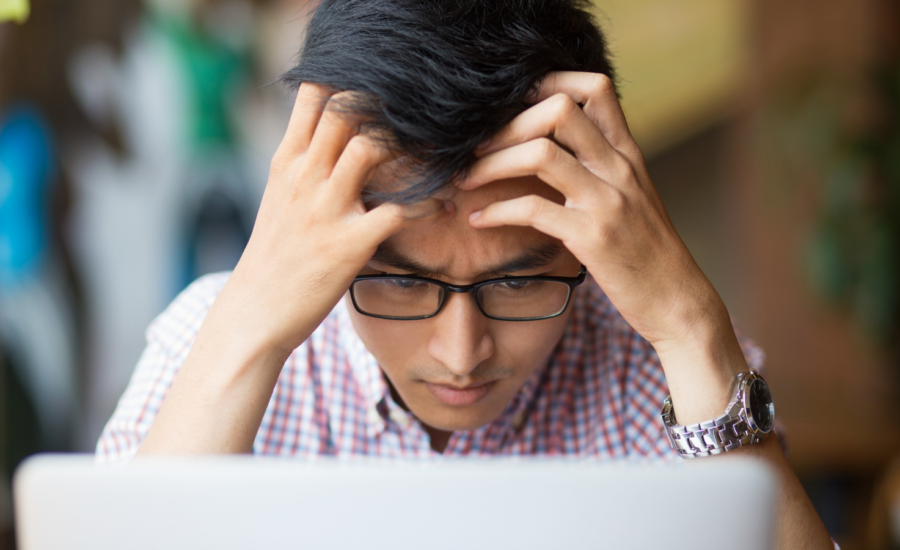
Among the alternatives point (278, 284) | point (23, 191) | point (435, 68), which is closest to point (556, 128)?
point (435, 68)

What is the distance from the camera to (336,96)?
0.77 m

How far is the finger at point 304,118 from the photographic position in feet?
2.62

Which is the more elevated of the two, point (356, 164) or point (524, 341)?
point (356, 164)

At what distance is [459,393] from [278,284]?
0.26m

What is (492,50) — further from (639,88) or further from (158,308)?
(639,88)

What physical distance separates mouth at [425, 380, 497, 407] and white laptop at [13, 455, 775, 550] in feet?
1.53

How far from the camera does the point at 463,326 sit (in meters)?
0.82

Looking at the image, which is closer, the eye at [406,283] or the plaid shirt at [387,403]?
the eye at [406,283]

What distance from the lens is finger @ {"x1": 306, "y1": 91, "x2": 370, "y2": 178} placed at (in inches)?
30.2

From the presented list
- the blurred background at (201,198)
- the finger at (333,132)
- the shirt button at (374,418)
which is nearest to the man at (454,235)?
the finger at (333,132)

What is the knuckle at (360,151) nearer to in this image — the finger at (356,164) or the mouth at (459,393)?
the finger at (356,164)

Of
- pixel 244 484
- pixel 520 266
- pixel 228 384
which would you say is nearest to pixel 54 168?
pixel 228 384

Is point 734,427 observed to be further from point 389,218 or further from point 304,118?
point 304,118

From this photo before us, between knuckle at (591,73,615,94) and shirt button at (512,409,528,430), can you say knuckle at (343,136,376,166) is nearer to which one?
knuckle at (591,73,615,94)
